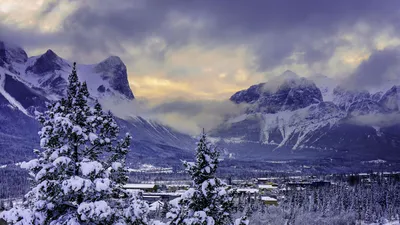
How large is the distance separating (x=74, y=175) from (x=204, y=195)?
6.23m

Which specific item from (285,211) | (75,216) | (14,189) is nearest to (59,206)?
(75,216)

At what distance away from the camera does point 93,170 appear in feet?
54.0

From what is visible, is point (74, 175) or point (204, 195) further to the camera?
point (204, 195)

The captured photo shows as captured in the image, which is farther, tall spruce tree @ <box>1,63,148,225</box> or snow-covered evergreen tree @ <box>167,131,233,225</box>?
snow-covered evergreen tree @ <box>167,131,233,225</box>

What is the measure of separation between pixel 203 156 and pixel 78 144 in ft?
20.1

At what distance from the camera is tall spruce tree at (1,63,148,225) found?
16.3m

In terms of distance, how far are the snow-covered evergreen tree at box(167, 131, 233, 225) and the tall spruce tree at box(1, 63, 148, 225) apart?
7.80ft

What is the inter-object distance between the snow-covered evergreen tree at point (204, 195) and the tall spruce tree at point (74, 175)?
7.80 feet

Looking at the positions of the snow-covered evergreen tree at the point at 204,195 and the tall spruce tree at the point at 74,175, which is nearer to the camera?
the tall spruce tree at the point at 74,175

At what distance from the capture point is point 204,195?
19.3 meters

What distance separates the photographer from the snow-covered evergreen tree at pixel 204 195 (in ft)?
63.5

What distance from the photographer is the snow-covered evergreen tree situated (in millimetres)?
19359

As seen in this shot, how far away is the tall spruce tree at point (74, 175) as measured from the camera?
53.4ft

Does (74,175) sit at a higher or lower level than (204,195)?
higher
